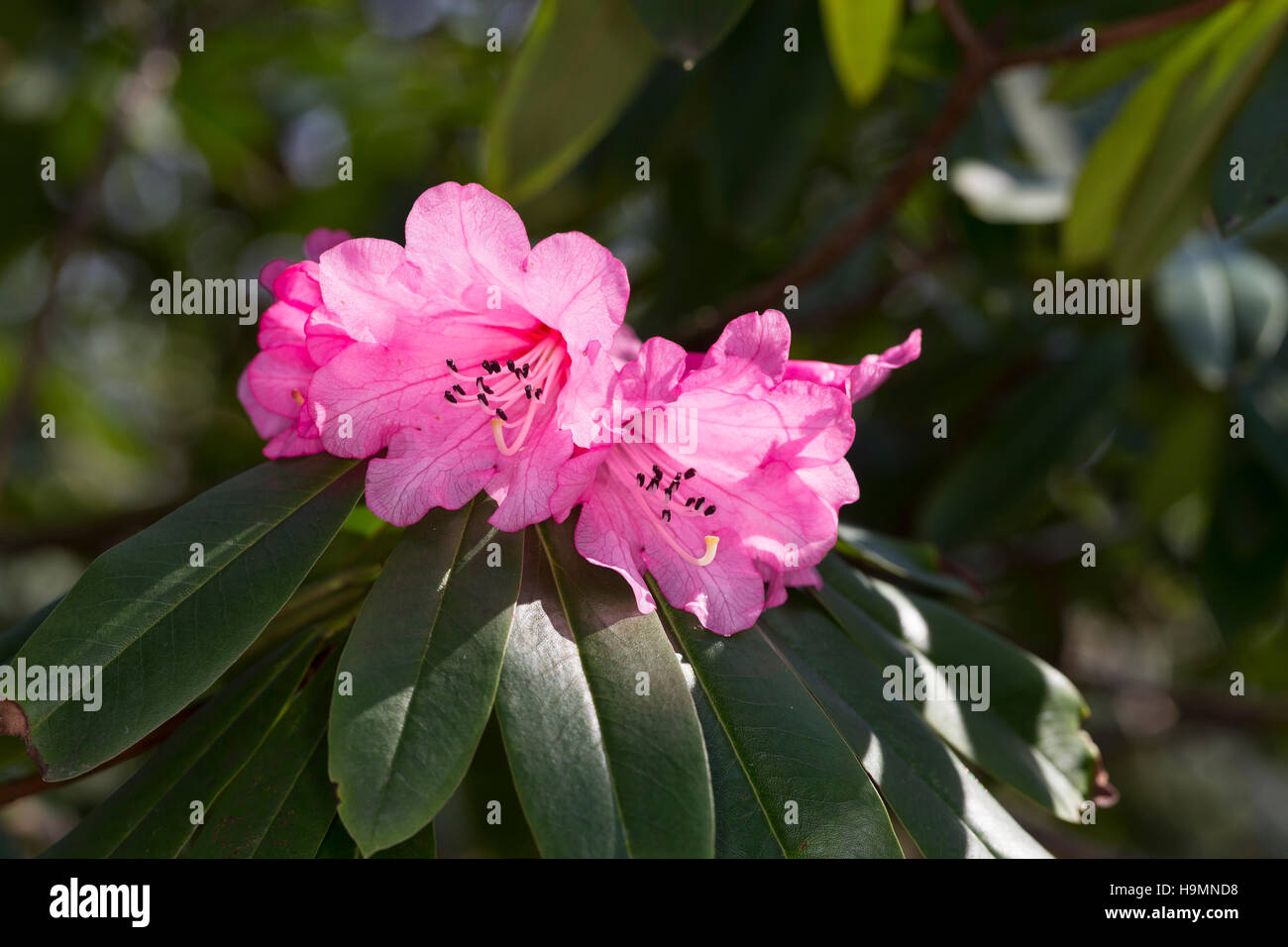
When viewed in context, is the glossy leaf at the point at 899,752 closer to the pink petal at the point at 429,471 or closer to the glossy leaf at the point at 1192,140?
the pink petal at the point at 429,471

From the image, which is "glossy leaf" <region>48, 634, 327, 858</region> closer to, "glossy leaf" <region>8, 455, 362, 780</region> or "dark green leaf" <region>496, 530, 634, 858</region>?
"glossy leaf" <region>8, 455, 362, 780</region>

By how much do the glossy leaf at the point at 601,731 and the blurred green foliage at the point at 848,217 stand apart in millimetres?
532

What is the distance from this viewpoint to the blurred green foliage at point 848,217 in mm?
1572

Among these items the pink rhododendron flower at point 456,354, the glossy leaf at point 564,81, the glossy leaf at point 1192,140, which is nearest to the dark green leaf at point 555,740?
the pink rhododendron flower at point 456,354

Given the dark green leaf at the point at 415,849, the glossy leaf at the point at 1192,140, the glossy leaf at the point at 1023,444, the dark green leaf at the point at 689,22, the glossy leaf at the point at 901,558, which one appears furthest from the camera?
the glossy leaf at the point at 1023,444

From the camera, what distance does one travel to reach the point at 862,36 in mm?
1570

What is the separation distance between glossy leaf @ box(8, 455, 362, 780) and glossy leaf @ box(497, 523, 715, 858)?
200mm

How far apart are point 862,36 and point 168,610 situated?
4.23 ft

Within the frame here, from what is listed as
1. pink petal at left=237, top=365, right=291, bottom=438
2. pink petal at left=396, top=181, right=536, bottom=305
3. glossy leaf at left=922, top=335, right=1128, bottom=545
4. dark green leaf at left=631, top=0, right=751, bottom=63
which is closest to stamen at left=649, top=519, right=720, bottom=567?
pink petal at left=396, top=181, right=536, bottom=305

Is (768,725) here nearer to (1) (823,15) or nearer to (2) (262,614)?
(2) (262,614)

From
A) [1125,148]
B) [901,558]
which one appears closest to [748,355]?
[901,558]

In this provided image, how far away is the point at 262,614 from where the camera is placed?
2.65 feet

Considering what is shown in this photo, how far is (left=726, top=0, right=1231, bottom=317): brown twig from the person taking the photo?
4.86ft
